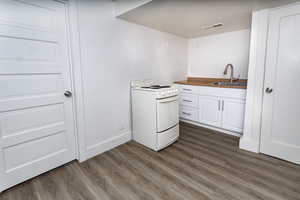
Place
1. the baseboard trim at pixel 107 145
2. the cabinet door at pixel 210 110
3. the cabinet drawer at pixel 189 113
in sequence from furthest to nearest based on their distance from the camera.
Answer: the cabinet drawer at pixel 189 113
the cabinet door at pixel 210 110
the baseboard trim at pixel 107 145

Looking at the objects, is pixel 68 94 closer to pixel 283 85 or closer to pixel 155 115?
pixel 155 115

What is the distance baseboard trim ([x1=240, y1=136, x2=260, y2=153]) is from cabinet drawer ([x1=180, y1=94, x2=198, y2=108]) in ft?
3.50

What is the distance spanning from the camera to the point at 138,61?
2.52 metres

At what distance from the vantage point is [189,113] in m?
3.15

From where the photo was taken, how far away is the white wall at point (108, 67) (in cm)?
192

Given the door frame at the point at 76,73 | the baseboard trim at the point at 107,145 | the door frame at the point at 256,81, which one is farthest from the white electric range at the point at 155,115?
the door frame at the point at 256,81

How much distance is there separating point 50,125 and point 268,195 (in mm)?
2341

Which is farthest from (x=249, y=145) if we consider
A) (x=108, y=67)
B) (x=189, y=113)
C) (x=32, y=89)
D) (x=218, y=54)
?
(x=32, y=89)

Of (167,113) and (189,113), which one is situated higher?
(167,113)

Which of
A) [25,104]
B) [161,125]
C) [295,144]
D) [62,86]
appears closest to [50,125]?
[25,104]

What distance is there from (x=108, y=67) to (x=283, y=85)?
2274 millimetres

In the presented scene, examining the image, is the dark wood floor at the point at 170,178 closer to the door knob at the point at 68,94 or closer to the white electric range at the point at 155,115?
the white electric range at the point at 155,115

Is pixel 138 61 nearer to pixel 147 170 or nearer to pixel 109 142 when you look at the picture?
pixel 109 142

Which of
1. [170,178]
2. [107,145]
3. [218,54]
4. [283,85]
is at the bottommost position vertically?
[170,178]
